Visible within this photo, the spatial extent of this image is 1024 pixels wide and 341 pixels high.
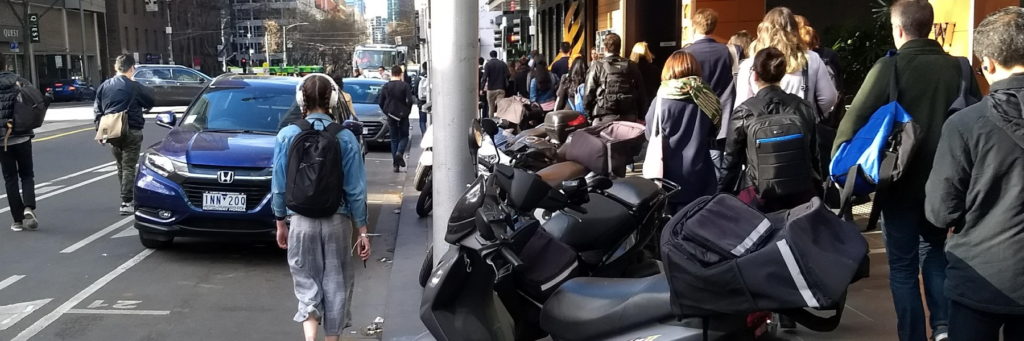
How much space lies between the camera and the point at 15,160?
31.4ft

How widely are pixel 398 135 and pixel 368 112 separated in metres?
3.77

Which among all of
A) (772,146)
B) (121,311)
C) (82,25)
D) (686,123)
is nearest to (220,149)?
(121,311)

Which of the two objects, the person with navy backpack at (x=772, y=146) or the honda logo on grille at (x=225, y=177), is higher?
the person with navy backpack at (x=772, y=146)

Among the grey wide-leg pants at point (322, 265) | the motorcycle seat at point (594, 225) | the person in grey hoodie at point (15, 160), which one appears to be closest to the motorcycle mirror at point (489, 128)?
the motorcycle seat at point (594, 225)

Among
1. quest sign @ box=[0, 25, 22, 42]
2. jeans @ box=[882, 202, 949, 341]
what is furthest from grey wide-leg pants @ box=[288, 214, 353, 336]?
quest sign @ box=[0, 25, 22, 42]

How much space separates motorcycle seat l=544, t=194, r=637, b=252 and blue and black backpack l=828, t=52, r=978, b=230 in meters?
1.09

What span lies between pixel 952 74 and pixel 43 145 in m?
18.3

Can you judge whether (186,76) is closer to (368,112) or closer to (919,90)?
(368,112)

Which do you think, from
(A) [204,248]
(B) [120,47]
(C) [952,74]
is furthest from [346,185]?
(B) [120,47]

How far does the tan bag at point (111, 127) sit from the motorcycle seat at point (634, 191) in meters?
7.00

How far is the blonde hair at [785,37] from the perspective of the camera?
620 centimetres

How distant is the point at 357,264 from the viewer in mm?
8391

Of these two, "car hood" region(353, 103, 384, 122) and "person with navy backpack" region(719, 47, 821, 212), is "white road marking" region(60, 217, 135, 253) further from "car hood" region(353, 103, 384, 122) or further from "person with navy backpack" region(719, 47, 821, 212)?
"car hood" region(353, 103, 384, 122)

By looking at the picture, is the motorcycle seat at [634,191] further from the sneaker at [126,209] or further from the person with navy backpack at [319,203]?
the sneaker at [126,209]
